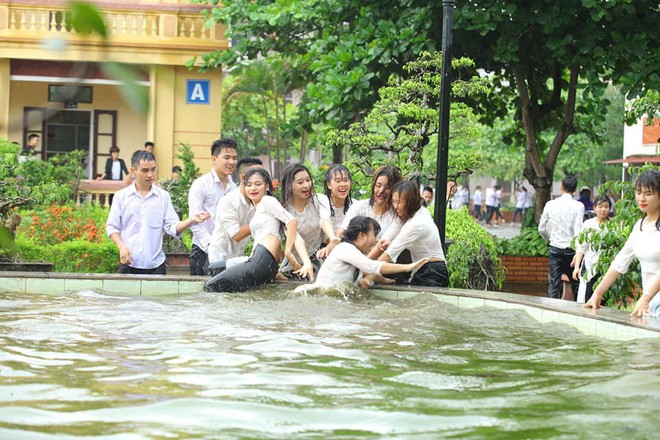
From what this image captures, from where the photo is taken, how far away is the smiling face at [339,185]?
11242 mm

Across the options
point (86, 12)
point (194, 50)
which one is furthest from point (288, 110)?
→ point (86, 12)

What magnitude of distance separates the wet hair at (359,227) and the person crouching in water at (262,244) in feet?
1.97

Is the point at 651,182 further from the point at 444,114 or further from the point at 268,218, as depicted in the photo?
the point at 268,218

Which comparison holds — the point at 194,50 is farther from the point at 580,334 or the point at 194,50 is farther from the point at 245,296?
the point at 580,334

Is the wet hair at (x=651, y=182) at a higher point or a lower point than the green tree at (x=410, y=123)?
lower

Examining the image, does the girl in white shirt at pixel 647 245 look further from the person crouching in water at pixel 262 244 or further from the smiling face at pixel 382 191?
the person crouching in water at pixel 262 244

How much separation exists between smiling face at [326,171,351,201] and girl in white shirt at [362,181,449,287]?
778mm

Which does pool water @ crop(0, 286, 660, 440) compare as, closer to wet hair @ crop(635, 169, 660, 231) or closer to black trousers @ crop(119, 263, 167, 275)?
black trousers @ crop(119, 263, 167, 275)

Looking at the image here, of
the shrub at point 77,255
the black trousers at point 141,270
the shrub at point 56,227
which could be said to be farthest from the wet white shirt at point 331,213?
the shrub at point 56,227

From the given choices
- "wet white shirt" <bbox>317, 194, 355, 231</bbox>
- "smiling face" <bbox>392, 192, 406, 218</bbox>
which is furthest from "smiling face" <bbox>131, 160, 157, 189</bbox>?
"smiling face" <bbox>392, 192, 406, 218</bbox>

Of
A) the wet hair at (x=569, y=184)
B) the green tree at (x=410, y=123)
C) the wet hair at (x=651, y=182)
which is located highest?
the green tree at (x=410, y=123)

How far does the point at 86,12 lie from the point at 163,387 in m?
4.88

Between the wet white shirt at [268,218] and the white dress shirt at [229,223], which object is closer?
the wet white shirt at [268,218]

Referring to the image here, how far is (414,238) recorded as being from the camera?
1038 cm
